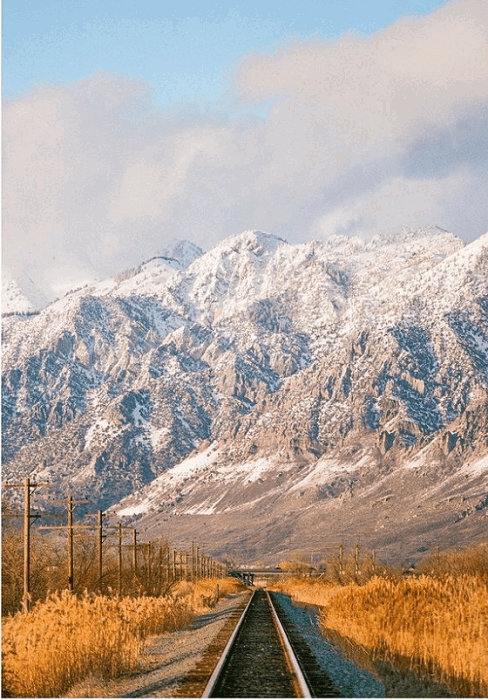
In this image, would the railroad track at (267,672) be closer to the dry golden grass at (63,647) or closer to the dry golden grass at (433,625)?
the dry golden grass at (433,625)

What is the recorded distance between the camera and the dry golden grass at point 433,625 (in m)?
19.3

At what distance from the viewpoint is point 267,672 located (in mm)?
21078

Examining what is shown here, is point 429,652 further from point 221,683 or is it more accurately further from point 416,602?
point 221,683

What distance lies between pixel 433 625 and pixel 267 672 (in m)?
4.01

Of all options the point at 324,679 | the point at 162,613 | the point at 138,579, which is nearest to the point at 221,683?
the point at 324,679

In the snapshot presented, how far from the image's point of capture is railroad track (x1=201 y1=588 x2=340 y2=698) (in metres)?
17.9

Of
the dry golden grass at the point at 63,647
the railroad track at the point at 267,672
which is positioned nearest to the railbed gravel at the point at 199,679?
the railroad track at the point at 267,672

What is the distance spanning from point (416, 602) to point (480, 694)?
6.53 metres

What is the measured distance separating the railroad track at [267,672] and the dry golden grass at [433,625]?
1875 millimetres

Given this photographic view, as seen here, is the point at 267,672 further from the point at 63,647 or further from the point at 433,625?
the point at 63,647

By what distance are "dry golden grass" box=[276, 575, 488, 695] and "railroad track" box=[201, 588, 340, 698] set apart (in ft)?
6.15

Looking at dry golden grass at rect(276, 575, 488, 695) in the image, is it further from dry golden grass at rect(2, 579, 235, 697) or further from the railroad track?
dry golden grass at rect(2, 579, 235, 697)

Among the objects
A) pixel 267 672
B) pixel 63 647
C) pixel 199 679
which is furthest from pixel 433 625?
pixel 63 647

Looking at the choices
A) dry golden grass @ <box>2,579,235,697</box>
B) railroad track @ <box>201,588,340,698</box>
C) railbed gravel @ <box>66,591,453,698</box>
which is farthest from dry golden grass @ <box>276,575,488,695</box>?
dry golden grass @ <box>2,579,235,697</box>
